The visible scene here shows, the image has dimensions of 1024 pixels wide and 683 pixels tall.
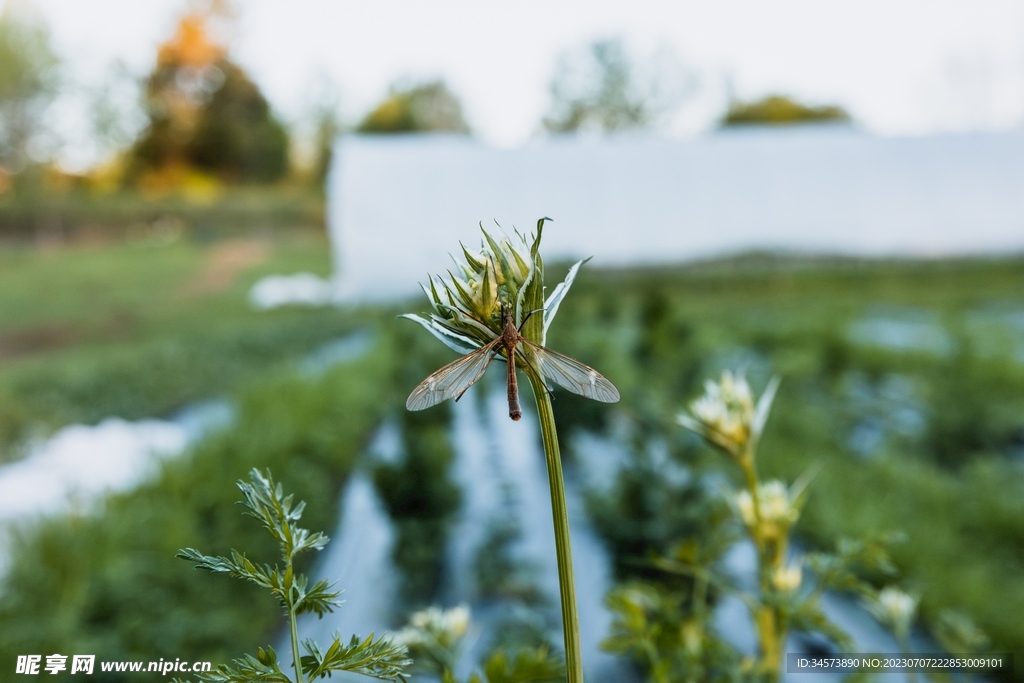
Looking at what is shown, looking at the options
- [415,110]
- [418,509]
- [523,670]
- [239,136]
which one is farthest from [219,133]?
[523,670]

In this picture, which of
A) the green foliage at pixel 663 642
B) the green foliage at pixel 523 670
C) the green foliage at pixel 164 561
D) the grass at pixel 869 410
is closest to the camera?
the green foliage at pixel 523 670

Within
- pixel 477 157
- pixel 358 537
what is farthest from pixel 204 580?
pixel 477 157

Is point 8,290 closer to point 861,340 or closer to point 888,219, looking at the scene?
point 861,340

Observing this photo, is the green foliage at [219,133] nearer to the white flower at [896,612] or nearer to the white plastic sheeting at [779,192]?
the white plastic sheeting at [779,192]

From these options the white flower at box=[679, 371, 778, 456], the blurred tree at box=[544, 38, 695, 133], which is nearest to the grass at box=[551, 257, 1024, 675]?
the white flower at box=[679, 371, 778, 456]

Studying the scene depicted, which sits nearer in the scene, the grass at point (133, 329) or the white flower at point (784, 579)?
the white flower at point (784, 579)

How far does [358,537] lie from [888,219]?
15.6 feet

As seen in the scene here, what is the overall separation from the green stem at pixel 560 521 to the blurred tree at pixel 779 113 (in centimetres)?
777

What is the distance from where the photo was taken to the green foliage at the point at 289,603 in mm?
236

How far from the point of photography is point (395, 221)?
390 cm

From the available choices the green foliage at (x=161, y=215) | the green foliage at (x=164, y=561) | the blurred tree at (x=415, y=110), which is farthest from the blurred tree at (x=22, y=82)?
the blurred tree at (x=415, y=110)

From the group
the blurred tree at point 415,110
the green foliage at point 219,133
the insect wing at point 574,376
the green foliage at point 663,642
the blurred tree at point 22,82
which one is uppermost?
the blurred tree at point 415,110

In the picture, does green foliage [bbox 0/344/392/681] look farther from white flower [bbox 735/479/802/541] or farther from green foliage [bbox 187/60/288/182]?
green foliage [bbox 187/60/288/182]

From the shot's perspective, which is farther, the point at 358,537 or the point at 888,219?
the point at 888,219
